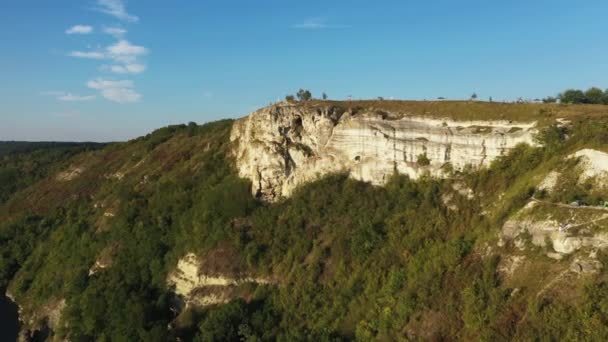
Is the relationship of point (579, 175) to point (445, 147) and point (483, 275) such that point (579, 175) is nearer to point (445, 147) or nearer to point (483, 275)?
point (483, 275)

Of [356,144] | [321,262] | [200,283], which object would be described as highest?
[356,144]

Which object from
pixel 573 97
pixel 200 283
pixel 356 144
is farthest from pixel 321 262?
pixel 573 97

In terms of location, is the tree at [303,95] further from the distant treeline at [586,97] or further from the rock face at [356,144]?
the distant treeline at [586,97]

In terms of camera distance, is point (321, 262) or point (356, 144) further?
point (356, 144)

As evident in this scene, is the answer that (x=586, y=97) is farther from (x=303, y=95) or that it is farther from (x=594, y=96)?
(x=303, y=95)

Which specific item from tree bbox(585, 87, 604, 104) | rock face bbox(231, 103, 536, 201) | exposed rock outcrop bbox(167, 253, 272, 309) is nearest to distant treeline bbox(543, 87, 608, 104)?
tree bbox(585, 87, 604, 104)

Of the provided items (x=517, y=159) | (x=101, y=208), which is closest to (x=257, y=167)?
(x=517, y=159)
